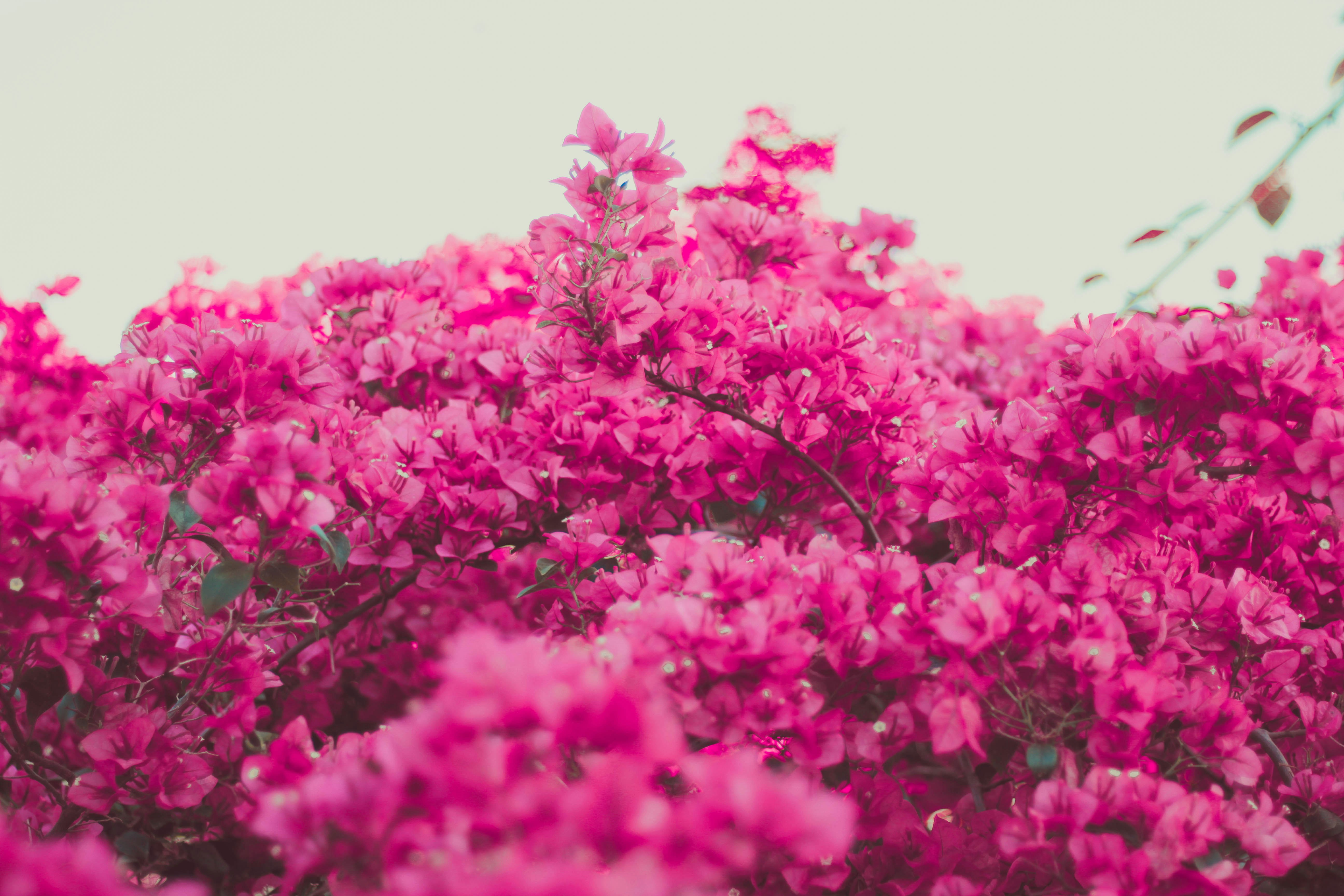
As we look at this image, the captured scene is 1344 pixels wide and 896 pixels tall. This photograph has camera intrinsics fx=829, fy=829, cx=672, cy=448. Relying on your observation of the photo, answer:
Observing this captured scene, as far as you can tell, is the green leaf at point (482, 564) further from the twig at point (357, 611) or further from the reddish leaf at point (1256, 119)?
the reddish leaf at point (1256, 119)

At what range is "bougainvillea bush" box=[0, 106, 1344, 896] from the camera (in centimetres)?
69

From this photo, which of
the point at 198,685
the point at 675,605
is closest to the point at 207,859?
the point at 198,685

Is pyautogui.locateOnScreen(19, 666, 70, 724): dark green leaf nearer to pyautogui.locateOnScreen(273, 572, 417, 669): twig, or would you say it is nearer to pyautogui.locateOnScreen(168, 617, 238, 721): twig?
pyautogui.locateOnScreen(168, 617, 238, 721): twig

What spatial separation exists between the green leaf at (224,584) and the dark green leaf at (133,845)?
1.52 feet

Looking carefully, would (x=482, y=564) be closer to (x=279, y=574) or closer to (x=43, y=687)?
(x=279, y=574)

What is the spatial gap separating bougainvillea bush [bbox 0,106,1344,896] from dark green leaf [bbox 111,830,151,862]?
0.12ft

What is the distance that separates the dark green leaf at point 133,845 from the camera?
128cm

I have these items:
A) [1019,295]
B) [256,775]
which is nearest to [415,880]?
[256,775]

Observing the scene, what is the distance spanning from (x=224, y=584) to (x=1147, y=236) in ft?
6.55

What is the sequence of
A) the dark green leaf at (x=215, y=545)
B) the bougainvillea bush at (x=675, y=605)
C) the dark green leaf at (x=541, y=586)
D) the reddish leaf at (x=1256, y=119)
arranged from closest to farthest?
the bougainvillea bush at (x=675, y=605)
the dark green leaf at (x=215, y=545)
the dark green leaf at (x=541, y=586)
the reddish leaf at (x=1256, y=119)

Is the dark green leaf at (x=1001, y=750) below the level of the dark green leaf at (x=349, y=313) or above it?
below

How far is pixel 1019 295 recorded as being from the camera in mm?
3971

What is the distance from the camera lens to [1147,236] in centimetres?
192

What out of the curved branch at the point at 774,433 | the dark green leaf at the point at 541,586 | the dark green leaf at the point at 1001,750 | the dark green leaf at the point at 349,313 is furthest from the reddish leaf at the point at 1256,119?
the dark green leaf at the point at 349,313
